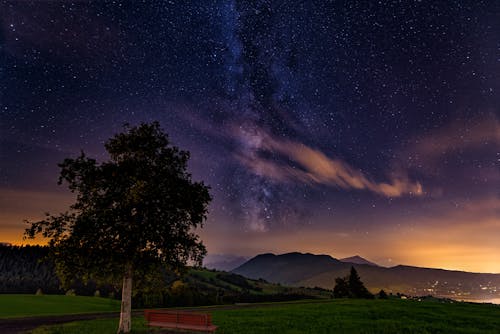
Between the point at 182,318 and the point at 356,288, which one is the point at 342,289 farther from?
the point at 182,318

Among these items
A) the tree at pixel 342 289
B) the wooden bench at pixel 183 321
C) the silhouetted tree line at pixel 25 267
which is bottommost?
the tree at pixel 342 289

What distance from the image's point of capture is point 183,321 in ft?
75.8

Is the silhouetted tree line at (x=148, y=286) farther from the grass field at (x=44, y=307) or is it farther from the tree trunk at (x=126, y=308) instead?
the grass field at (x=44, y=307)

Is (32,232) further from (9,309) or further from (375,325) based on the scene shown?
(9,309)

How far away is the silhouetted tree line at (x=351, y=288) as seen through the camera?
297 feet

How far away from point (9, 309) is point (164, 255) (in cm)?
3405

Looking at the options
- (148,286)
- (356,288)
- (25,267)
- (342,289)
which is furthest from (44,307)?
(25,267)

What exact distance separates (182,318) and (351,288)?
7822 centimetres

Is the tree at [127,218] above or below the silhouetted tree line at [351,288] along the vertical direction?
above

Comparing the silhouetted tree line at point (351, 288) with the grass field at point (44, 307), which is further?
the silhouetted tree line at point (351, 288)

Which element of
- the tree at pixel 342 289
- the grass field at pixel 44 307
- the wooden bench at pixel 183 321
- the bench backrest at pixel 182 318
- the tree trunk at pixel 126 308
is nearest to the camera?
the wooden bench at pixel 183 321

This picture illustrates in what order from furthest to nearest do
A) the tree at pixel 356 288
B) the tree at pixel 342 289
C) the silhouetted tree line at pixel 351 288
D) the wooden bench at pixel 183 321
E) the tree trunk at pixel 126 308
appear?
the tree at pixel 342 289
the silhouetted tree line at pixel 351 288
the tree at pixel 356 288
the tree trunk at pixel 126 308
the wooden bench at pixel 183 321

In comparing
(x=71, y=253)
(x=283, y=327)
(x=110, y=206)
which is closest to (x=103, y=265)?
(x=71, y=253)

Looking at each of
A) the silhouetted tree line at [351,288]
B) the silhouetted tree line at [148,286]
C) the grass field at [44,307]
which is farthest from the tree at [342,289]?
the grass field at [44,307]
